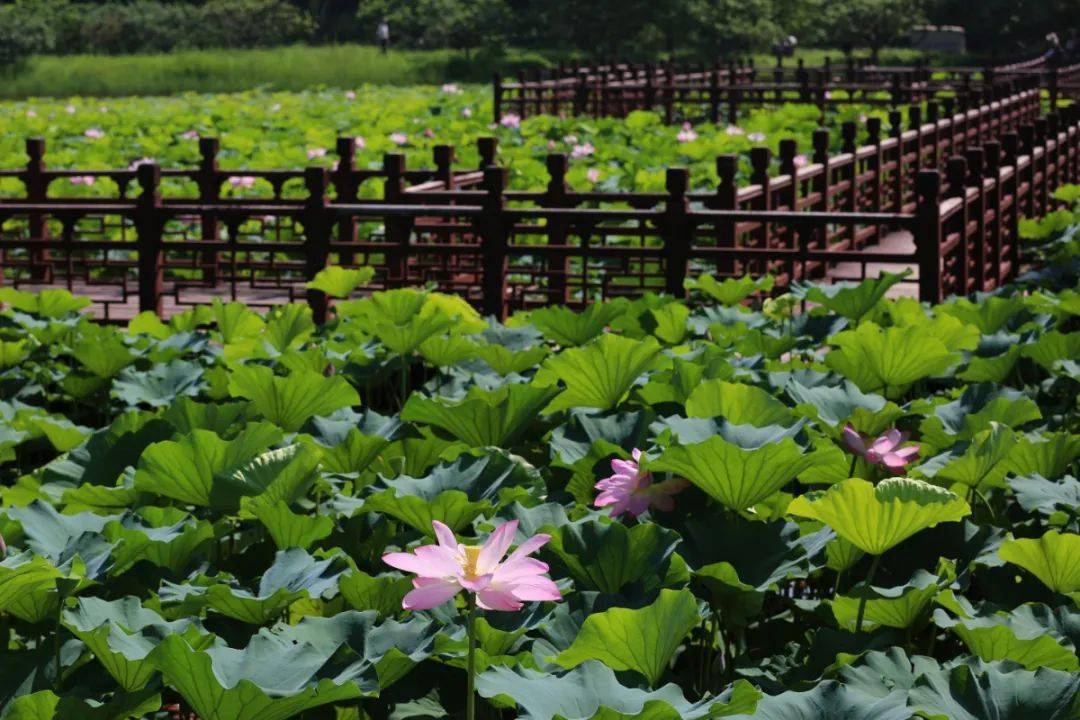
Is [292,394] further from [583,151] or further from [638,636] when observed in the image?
[583,151]

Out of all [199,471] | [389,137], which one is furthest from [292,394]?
[389,137]

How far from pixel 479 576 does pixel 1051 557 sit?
2.95 feet

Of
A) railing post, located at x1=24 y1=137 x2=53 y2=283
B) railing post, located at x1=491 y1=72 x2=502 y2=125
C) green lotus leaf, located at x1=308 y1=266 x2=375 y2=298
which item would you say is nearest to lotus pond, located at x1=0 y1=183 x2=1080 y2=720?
green lotus leaf, located at x1=308 y1=266 x2=375 y2=298

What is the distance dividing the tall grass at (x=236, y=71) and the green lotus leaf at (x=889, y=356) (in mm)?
36495

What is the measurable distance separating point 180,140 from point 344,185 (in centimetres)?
792

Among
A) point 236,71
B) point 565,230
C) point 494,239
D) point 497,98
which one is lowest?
point 565,230

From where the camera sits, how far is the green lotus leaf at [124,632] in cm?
186

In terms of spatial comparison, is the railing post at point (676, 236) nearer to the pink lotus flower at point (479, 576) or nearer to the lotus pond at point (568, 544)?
the lotus pond at point (568, 544)

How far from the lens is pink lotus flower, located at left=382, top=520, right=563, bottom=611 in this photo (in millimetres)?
1706

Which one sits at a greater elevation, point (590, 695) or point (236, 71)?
point (236, 71)

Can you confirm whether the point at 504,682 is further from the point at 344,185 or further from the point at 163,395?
the point at 344,185

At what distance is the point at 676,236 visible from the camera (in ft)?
21.3

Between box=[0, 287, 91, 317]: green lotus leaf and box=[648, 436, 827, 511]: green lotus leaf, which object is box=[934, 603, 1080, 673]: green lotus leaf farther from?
box=[0, 287, 91, 317]: green lotus leaf

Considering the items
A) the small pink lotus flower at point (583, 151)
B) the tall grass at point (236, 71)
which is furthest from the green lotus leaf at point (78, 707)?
the tall grass at point (236, 71)
